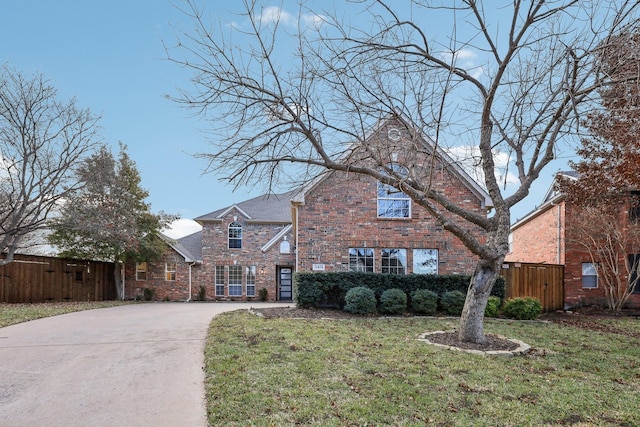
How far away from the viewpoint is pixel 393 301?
42.0 ft

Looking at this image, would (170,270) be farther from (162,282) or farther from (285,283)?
(285,283)

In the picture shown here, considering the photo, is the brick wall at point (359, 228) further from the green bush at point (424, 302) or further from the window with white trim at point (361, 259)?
the green bush at point (424, 302)

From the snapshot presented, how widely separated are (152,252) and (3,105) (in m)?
9.41

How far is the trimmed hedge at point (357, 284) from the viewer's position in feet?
44.3

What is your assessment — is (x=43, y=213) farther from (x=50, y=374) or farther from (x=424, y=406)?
(x=424, y=406)

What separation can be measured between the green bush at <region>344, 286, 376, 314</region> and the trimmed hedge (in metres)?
0.76

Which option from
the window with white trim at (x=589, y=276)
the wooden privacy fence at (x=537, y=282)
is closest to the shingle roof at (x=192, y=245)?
the wooden privacy fence at (x=537, y=282)

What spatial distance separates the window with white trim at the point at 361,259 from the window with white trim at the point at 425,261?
5.14 feet

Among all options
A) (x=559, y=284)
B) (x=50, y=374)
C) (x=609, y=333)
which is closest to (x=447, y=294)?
(x=609, y=333)

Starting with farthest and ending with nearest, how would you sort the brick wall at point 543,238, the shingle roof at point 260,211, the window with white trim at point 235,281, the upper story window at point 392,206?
the shingle roof at point 260,211, the window with white trim at point 235,281, the brick wall at point 543,238, the upper story window at point 392,206

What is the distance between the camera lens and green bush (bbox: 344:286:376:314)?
1255 cm

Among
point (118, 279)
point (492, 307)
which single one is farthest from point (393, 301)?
point (118, 279)

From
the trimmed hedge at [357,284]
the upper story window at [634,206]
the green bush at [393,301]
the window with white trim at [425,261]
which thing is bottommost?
the green bush at [393,301]

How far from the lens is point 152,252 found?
22.9 meters
